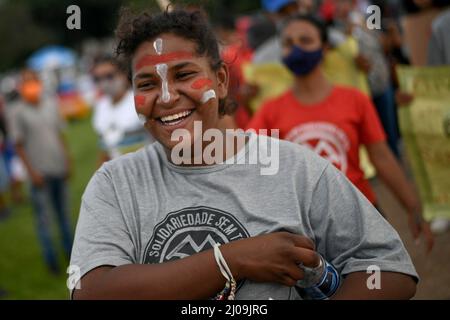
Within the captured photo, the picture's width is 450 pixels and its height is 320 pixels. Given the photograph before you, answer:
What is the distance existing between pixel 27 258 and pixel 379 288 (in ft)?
25.1

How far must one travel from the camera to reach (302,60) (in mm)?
4629

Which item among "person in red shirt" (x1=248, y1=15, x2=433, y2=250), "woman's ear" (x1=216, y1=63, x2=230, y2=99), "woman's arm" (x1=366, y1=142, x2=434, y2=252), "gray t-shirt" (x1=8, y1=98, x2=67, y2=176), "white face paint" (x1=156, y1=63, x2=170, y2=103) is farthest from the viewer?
"gray t-shirt" (x1=8, y1=98, x2=67, y2=176)

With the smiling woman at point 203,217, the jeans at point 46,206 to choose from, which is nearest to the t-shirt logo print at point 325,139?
the smiling woman at point 203,217

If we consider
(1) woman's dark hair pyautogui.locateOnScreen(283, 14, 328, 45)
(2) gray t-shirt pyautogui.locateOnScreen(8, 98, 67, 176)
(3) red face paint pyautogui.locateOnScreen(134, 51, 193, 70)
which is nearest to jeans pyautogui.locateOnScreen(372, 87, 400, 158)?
(1) woman's dark hair pyautogui.locateOnScreen(283, 14, 328, 45)

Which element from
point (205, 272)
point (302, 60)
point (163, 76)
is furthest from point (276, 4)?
point (205, 272)

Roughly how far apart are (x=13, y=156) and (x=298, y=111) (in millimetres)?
12510

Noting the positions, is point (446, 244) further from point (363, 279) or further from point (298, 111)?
point (363, 279)

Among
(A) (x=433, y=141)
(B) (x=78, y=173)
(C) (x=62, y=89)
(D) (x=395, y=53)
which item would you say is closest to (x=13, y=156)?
(B) (x=78, y=173)

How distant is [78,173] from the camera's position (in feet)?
52.9

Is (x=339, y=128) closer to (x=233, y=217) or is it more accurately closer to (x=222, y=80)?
(x=222, y=80)

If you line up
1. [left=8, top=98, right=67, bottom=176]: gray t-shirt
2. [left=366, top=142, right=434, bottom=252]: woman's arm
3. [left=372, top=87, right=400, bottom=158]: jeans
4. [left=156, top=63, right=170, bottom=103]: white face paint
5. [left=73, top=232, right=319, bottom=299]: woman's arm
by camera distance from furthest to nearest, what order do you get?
1. [left=8, top=98, right=67, bottom=176]: gray t-shirt
2. [left=372, top=87, right=400, bottom=158]: jeans
3. [left=366, top=142, right=434, bottom=252]: woman's arm
4. [left=156, top=63, right=170, bottom=103]: white face paint
5. [left=73, top=232, right=319, bottom=299]: woman's arm

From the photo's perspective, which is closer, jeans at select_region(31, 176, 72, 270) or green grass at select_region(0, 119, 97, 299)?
green grass at select_region(0, 119, 97, 299)

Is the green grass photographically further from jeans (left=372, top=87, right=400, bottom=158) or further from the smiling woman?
the smiling woman

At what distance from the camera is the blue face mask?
4.62 metres
